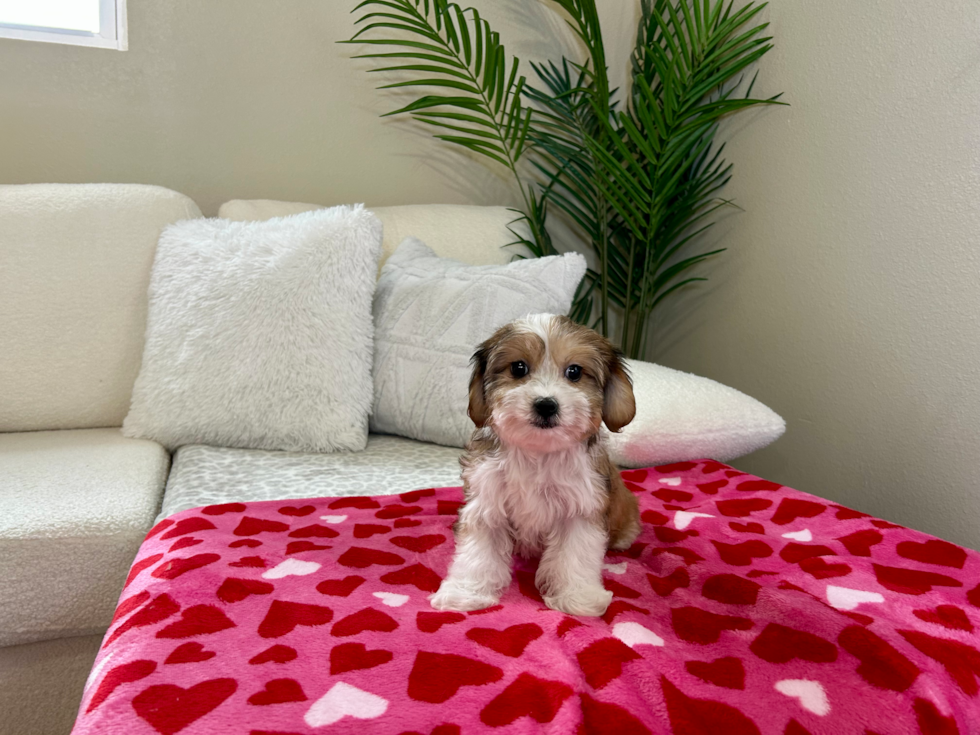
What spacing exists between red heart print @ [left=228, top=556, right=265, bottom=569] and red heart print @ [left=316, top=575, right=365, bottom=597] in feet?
0.42

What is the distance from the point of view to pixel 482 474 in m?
1.15

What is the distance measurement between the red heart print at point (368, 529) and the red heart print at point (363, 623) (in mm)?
293

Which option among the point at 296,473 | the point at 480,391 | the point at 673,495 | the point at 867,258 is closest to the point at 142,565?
the point at 296,473

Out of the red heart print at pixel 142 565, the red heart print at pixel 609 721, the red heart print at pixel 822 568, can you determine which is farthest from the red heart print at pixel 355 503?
the red heart print at pixel 822 568

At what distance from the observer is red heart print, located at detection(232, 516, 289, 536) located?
4.19 feet

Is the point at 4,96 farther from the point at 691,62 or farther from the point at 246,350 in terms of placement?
the point at 691,62

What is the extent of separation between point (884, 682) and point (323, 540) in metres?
0.91

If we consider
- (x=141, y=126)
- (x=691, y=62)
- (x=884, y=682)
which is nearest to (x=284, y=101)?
(x=141, y=126)

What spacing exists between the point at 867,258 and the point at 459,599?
1529mm

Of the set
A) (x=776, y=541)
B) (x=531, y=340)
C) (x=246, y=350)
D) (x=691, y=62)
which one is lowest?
(x=776, y=541)

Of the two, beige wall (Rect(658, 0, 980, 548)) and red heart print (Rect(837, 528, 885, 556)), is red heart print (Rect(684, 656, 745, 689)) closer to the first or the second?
red heart print (Rect(837, 528, 885, 556))

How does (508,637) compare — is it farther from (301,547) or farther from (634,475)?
(634,475)

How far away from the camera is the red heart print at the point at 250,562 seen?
3.76ft

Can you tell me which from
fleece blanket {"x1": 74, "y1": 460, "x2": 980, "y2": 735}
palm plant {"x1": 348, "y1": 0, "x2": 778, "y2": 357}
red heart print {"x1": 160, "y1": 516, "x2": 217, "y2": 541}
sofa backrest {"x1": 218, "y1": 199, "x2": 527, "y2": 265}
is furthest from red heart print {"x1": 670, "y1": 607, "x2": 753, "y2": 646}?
palm plant {"x1": 348, "y1": 0, "x2": 778, "y2": 357}
